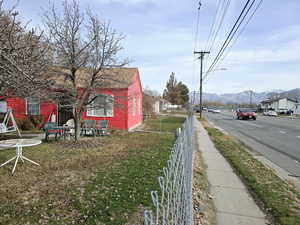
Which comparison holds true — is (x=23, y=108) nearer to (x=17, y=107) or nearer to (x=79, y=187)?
(x=17, y=107)

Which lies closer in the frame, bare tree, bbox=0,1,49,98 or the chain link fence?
the chain link fence

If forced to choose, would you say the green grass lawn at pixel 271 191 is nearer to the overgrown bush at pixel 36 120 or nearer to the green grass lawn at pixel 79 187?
the green grass lawn at pixel 79 187

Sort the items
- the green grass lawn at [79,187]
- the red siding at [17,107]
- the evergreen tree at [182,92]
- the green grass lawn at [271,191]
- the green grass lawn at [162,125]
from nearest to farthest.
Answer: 1. the green grass lawn at [79,187]
2. the green grass lawn at [271,191]
3. the red siding at [17,107]
4. the green grass lawn at [162,125]
5. the evergreen tree at [182,92]

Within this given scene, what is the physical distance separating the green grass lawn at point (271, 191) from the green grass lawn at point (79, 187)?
2222 mm

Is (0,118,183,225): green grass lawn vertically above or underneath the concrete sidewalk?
above

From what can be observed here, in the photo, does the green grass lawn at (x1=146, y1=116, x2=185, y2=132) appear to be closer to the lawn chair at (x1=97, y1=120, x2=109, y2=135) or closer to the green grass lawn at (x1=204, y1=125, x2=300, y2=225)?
the lawn chair at (x1=97, y1=120, x2=109, y2=135)

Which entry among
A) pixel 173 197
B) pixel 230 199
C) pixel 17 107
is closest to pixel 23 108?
pixel 17 107

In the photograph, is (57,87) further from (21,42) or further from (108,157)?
(21,42)

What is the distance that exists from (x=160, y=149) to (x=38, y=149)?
488 cm

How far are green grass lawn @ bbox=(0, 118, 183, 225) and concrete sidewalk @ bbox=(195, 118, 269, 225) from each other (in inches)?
52.9

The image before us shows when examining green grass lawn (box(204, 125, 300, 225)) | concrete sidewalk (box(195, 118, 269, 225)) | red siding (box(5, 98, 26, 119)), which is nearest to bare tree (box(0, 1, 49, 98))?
concrete sidewalk (box(195, 118, 269, 225))

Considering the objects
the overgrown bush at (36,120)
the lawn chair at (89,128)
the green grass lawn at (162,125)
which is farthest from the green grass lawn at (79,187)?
the green grass lawn at (162,125)

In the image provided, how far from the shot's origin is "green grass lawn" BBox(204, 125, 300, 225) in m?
3.62

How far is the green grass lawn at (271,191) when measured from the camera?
11.9 feet
